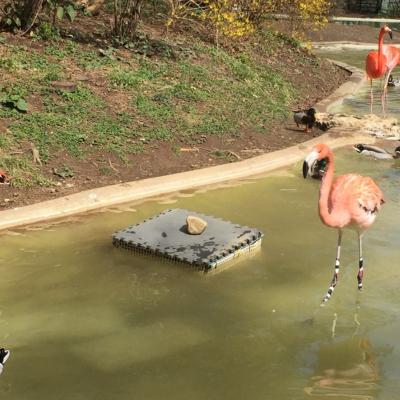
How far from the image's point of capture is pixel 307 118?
37.4ft

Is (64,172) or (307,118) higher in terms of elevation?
(307,118)

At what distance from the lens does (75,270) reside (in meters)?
6.30

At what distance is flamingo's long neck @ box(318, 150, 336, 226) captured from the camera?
17.6 feet

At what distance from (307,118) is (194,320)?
262 inches

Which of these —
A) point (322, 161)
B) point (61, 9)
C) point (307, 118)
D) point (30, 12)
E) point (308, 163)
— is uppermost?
point (61, 9)

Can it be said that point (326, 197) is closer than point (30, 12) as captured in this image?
Yes

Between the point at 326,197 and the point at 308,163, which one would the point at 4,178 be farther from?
the point at 308,163

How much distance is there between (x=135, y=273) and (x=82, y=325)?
3.34 feet

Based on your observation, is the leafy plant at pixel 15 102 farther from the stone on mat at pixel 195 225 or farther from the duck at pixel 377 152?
the duck at pixel 377 152

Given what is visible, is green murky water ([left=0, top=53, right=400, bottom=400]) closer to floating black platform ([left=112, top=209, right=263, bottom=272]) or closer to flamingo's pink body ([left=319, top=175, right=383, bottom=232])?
floating black platform ([left=112, top=209, right=263, bottom=272])

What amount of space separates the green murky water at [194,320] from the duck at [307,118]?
4023 mm

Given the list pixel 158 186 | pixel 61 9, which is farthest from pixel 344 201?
pixel 61 9

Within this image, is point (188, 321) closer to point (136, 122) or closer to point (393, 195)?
point (393, 195)

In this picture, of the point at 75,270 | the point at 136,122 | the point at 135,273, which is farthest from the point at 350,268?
the point at 136,122
